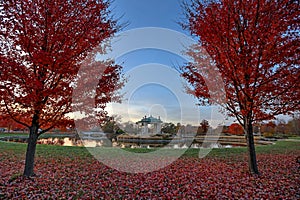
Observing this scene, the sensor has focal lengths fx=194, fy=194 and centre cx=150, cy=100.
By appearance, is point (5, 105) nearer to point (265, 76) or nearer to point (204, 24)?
point (204, 24)

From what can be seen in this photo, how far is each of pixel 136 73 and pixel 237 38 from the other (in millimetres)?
5121

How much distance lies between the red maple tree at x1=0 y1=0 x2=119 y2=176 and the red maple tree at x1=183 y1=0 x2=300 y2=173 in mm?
2665

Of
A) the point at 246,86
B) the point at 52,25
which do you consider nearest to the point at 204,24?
the point at 246,86

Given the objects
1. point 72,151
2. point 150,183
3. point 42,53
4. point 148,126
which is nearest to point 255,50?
point 150,183

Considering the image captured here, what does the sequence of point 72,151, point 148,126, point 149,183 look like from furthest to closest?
point 148,126, point 72,151, point 149,183

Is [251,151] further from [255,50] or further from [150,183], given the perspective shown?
[150,183]

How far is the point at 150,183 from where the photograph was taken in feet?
13.4

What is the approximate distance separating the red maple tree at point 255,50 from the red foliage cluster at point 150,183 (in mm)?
822

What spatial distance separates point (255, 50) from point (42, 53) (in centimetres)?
462

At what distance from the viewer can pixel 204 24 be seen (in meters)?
4.76

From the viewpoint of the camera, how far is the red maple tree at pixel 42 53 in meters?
3.80

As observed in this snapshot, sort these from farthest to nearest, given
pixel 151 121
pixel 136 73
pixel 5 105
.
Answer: pixel 151 121 → pixel 136 73 → pixel 5 105

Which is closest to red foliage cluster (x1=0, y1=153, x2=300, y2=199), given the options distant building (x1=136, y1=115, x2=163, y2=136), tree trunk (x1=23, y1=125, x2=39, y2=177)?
tree trunk (x1=23, y1=125, x2=39, y2=177)

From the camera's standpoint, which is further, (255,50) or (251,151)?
(251,151)
